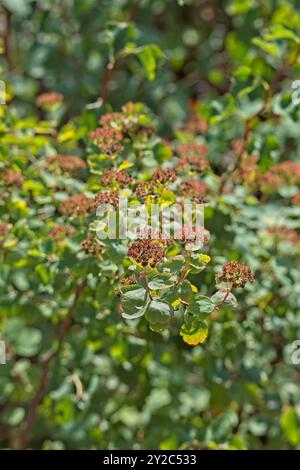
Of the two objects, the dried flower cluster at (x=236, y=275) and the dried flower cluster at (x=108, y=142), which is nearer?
the dried flower cluster at (x=236, y=275)

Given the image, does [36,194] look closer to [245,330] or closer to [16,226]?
[16,226]

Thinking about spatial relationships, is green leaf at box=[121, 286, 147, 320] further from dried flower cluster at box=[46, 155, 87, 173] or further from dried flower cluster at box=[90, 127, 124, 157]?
dried flower cluster at box=[46, 155, 87, 173]

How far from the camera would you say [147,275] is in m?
0.97

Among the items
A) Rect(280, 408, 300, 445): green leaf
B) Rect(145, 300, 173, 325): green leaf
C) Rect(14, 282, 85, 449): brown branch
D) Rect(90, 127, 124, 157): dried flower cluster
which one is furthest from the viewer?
Rect(280, 408, 300, 445): green leaf

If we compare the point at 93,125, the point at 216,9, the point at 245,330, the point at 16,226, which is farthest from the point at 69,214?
the point at 216,9

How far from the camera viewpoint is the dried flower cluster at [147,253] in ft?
3.14

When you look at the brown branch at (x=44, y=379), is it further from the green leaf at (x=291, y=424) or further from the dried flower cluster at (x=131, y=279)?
the green leaf at (x=291, y=424)

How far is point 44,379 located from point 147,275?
23.7 inches

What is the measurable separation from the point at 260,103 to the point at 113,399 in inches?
27.6

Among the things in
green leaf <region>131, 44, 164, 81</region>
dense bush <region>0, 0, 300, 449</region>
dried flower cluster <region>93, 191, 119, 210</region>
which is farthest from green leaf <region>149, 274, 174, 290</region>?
green leaf <region>131, 44, 164, 81</region>

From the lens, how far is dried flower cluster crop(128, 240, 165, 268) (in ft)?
3.14

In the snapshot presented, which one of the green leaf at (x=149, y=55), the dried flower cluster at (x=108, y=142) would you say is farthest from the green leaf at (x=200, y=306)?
the green leaf at (x=149, y=55)

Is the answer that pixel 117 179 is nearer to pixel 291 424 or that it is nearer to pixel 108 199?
pixel 108 199

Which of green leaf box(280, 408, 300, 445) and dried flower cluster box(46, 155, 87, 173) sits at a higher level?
dried flower cluster box(46, 155, 87, 173)
